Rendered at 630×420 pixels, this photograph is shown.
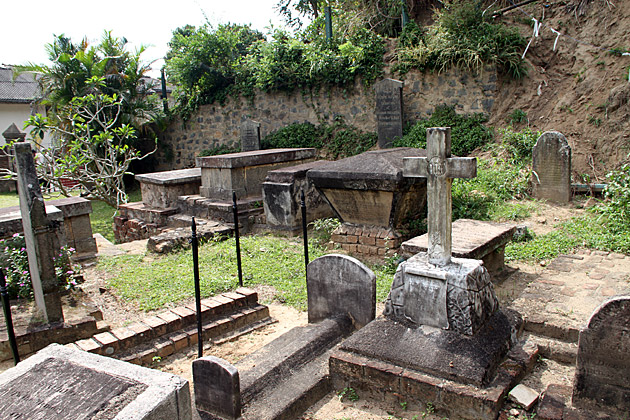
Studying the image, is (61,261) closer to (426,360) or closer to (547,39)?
(426,360)

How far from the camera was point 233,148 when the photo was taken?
15742mm

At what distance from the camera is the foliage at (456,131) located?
10.0 m

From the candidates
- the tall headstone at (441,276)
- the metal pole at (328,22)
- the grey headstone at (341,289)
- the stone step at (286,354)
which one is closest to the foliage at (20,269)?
the stone step at (286,354)

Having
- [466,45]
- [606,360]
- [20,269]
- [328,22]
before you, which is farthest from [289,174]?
[328,22]

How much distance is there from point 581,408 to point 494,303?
863 millimetres

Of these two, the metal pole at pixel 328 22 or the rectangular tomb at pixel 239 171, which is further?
the metal pole at pixel 328 22

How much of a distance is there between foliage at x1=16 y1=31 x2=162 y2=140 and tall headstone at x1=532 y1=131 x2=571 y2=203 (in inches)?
478

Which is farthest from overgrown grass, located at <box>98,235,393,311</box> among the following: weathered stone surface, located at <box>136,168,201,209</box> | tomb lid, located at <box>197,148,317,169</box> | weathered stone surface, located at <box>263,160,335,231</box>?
weathered stone surface, located at <box>136,168,201,209</box>

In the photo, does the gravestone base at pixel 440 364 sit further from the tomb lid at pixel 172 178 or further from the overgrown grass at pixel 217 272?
the tomb lid at pixel 172 178

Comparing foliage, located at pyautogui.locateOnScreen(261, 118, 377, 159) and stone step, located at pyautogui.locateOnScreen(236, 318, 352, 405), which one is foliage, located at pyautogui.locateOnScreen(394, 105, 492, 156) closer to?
foliage, located at pyautogui.locateOnScreen(261, 118, 377, 159)

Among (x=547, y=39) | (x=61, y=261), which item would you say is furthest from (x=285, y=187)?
(x=547, y=39)

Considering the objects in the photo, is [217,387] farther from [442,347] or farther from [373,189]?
[373,189]

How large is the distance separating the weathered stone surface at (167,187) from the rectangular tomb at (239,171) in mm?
534

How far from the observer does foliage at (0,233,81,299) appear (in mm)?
4523
